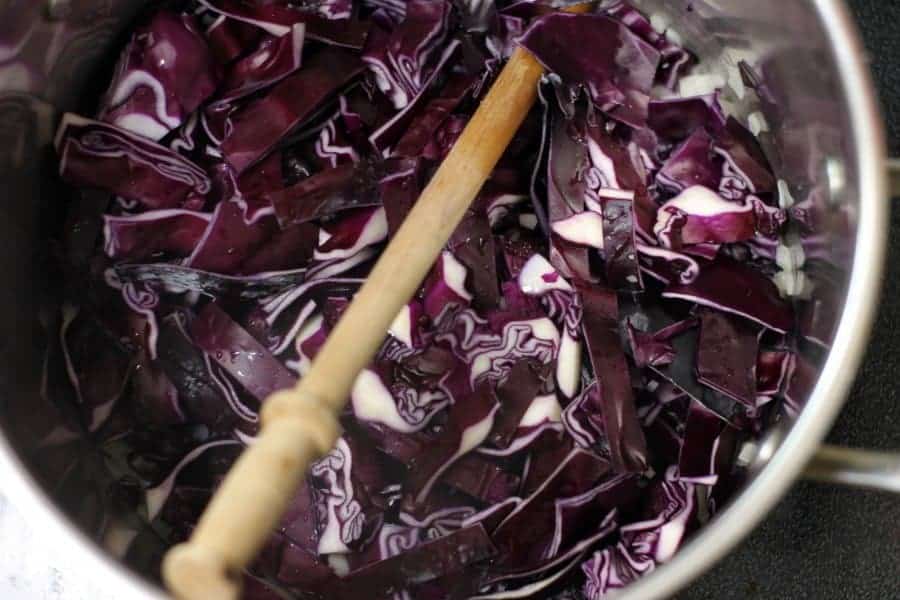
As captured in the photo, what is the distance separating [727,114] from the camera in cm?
117

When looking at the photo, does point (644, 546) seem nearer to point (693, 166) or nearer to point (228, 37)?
point (693, 166)

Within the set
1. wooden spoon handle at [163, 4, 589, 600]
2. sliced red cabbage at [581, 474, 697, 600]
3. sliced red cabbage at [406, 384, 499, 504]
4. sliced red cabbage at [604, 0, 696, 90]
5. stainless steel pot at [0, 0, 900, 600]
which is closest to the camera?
wooden spoon handle at [163, 4, 589, 600]

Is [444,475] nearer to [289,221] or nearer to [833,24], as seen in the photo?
[289,221]

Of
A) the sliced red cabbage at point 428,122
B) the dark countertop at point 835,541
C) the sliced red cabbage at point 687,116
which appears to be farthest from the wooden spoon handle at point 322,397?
the dark countertop at point 835,541

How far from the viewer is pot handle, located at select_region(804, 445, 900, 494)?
809mm

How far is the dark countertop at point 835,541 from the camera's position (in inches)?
48.7

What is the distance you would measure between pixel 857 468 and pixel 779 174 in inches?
17.6

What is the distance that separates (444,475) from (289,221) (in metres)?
0.39

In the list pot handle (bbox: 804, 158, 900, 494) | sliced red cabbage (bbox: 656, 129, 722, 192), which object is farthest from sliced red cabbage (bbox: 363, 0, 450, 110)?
pot handle (bbox: 804, 158, 900, 494)

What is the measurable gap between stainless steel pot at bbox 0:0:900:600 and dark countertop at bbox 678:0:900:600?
0.27 meters

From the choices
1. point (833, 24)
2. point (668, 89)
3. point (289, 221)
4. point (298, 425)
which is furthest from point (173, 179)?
point (833, 24)

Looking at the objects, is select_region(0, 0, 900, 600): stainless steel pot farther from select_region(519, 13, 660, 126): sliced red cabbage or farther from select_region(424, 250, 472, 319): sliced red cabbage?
select_region(424, 250, 472, 319): sliced red cabbage

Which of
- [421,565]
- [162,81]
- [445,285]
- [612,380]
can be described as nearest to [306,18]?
[162,81]

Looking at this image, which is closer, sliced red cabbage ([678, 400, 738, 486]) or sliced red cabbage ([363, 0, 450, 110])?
sliced red cabbage ([678, 400, 738, 486])
